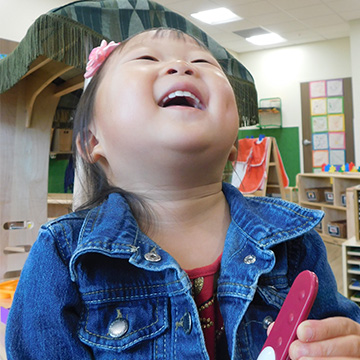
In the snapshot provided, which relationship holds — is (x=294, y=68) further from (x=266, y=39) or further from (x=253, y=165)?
(x=253, y=165)

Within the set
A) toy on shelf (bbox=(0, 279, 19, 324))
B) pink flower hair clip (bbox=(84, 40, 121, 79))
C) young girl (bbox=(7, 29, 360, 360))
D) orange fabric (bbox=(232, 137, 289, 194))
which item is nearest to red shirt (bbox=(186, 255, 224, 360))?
young girl (bbox=(7, 29, 360, 360))

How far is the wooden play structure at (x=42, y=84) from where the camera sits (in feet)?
3.03

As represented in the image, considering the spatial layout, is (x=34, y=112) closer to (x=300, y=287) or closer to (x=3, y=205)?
(x=3, y=205)

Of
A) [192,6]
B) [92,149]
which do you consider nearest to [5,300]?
[92,149]

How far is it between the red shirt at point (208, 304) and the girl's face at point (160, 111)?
5.7 inches

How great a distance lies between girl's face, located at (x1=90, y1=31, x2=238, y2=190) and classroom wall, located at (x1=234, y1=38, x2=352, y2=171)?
6438 millimetres

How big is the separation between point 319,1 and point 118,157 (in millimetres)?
4919

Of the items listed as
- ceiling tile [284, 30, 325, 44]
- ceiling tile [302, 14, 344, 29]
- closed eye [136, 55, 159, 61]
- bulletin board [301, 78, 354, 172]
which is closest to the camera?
closed eye [136, 55, 159, 61]

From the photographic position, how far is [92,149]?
61cm

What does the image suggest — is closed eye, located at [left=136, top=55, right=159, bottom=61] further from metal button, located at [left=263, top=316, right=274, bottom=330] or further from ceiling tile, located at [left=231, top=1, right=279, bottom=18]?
ceiling tile, located at [left=231, top=1, right=279, bottom=18]

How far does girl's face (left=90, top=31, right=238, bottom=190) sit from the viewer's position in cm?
50

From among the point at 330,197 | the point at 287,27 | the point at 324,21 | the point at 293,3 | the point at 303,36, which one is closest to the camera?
the point at 330,197

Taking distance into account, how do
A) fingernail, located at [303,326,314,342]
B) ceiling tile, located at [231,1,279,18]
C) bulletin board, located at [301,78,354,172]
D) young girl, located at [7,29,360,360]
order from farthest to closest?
bulletin board, located at [301,78,354,172] → ceiling tile, located at [231,1,279,18] → young girl, located at [7,29,360,360] → fingernail, located at [303,326,314,342]

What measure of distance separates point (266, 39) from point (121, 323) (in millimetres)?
6490
